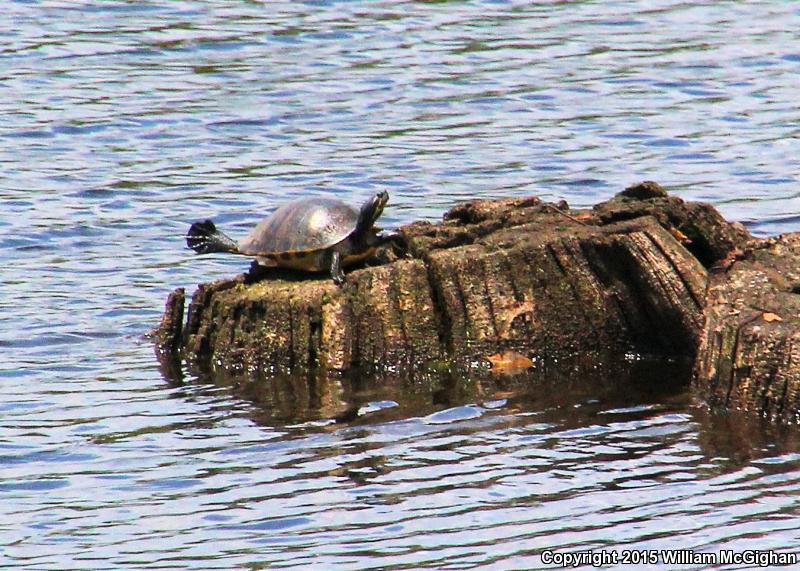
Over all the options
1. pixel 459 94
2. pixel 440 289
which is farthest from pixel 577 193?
pixel 440 289

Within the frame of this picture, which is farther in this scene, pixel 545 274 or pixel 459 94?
pixel 459 94

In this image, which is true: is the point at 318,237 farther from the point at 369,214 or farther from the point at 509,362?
the point at 509,362

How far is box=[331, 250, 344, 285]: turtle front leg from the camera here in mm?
8062

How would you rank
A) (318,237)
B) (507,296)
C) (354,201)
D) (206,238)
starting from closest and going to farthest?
(507,296)
(318,237)
(206,238)
(354,201)

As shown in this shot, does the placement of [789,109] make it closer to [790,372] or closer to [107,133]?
[107,133]

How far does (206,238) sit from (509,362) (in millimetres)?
2183

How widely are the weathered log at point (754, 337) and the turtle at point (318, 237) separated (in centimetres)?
193

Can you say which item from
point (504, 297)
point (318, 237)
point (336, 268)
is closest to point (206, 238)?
point (318, 237)

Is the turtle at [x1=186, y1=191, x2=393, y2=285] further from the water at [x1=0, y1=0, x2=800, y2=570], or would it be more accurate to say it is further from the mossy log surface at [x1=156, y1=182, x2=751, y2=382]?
the water at [x1=0, y1=0, x2=800, y2=570]

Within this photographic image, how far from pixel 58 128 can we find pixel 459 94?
12.1ft

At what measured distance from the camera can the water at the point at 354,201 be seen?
19.6 ft

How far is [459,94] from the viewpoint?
49.4 ft

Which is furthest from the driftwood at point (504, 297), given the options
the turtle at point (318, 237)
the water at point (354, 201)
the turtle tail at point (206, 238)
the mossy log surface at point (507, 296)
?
the turtle tail at point (206, 238)

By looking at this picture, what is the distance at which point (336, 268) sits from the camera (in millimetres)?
8148
